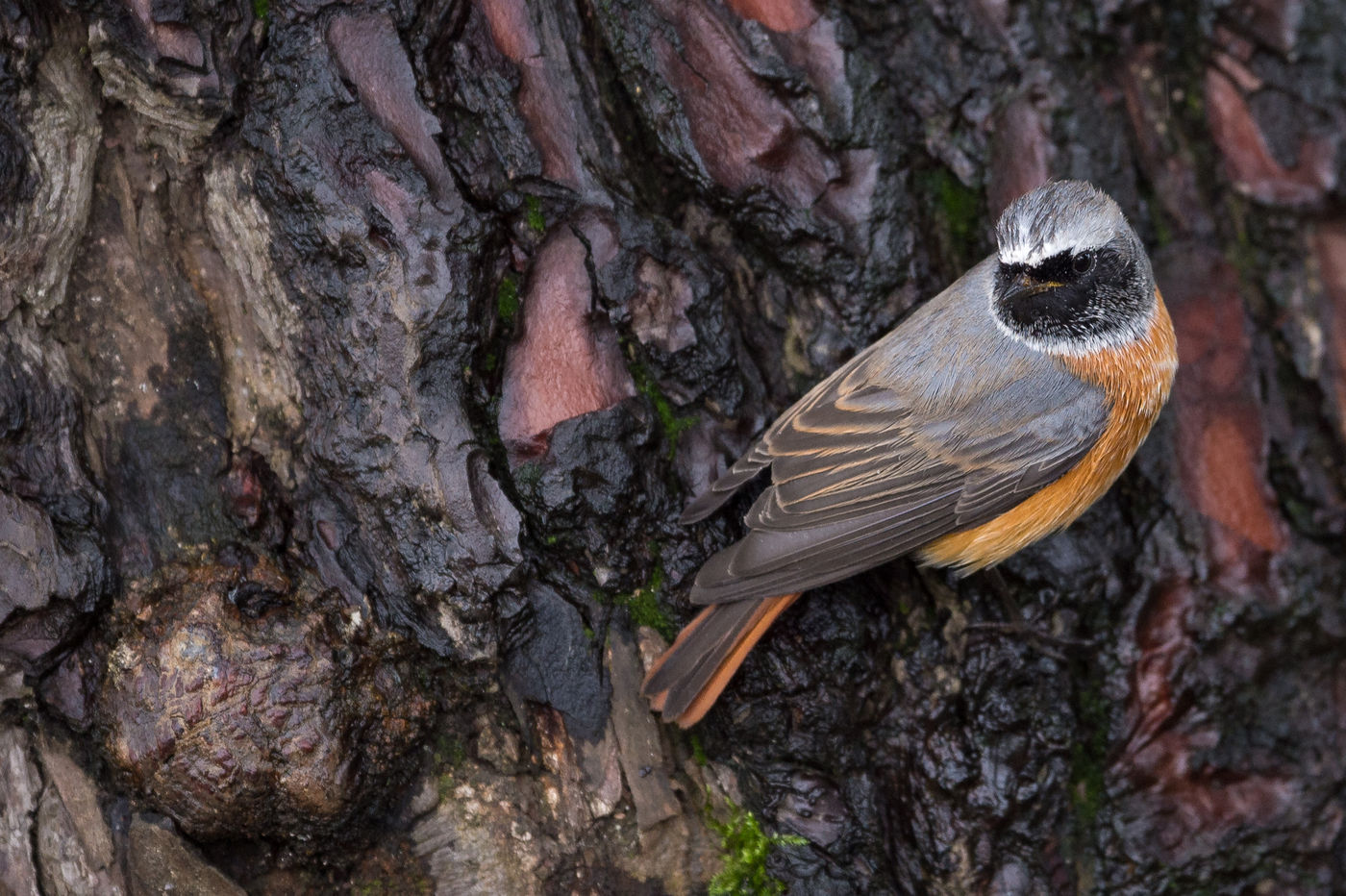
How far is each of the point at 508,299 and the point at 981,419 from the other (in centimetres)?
179

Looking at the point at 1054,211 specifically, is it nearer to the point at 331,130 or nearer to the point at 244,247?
the point at 331,130

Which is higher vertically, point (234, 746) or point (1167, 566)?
point (234, 746)

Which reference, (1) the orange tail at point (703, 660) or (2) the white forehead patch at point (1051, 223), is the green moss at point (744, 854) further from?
(2) the white forehead patch at point (1051, 223)

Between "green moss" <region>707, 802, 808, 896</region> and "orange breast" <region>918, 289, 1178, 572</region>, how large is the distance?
1.17m

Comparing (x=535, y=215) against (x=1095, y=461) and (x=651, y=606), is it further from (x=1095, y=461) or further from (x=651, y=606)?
(x=1095, y=461)

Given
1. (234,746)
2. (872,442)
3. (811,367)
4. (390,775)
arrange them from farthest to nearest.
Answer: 1. (811,367)
2. (872,442)
3. (390,775)
4. (234,746)

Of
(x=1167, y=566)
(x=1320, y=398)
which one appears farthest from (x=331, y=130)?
(x=1320, y=398)

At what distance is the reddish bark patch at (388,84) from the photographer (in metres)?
3.33

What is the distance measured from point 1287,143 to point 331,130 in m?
3.52

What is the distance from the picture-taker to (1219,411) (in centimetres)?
408

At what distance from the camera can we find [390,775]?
11.3 feet

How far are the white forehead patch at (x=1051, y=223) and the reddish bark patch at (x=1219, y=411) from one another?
0.76 metres

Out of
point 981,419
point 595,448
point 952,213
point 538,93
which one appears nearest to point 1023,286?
point 981,419

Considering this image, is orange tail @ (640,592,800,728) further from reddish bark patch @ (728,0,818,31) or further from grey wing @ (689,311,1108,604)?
reddish bark patch @ (728,0,818,31)
